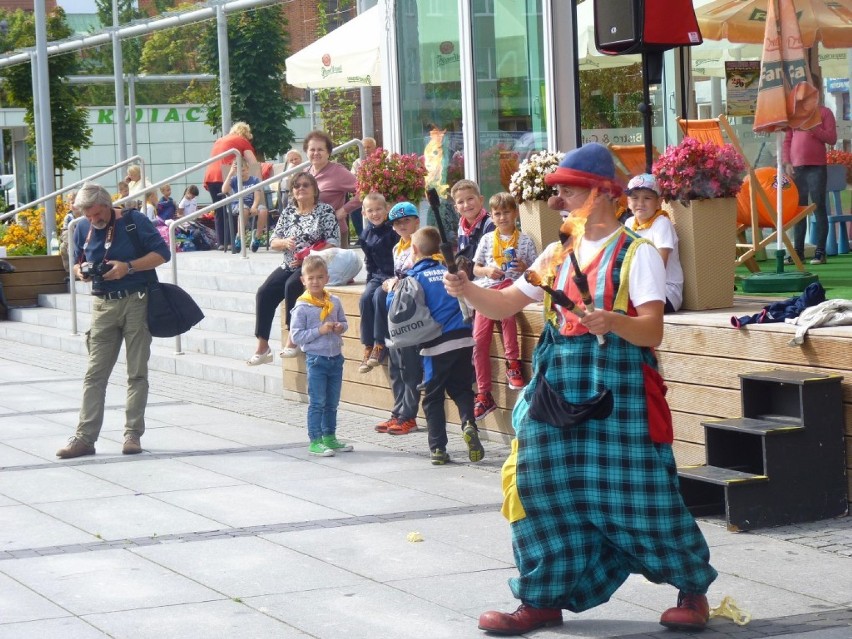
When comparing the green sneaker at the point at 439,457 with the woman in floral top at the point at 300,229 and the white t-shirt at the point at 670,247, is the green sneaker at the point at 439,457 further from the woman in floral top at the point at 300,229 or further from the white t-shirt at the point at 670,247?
the woman in floral top at the point at 300,229

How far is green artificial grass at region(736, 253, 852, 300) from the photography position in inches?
394

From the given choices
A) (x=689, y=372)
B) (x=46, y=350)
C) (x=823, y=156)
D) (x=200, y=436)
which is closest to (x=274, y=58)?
(x=46, y=350)

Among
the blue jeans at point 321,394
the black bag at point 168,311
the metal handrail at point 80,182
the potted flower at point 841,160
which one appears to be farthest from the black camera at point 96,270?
the metal handrail at point 80,182

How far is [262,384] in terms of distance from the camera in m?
12.8

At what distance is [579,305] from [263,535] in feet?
9.34

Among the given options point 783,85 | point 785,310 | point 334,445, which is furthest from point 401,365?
point 783,85

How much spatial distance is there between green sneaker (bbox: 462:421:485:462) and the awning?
10.1 m

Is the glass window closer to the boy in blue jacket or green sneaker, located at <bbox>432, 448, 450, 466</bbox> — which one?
the boy in blue jacket

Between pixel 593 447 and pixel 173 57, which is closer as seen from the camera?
pixel 593 447

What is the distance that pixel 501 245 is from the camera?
9805mm

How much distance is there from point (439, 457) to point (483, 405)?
0.75 metres

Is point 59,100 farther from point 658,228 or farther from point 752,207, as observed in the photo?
point 658,228

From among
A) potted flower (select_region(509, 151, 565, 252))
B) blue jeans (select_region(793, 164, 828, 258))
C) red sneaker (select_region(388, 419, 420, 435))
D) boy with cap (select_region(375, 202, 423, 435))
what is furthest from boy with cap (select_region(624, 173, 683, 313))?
blue jeans (select_region(793, 164, 828, 258))

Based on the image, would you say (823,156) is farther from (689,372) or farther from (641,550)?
(641,550)
